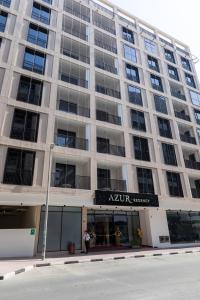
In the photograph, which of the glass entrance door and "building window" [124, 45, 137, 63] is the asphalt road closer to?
the glass entrance door

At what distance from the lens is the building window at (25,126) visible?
1883 cm

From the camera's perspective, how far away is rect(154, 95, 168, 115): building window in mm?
29422

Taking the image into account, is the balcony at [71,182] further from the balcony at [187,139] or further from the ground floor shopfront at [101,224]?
the balcony at [187,139]

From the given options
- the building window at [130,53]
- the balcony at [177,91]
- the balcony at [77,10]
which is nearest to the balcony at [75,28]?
the balcony at [77,10]

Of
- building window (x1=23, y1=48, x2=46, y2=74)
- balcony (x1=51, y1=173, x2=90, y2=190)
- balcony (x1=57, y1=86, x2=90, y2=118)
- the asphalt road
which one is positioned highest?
building window (x1=23, y1=48, x2=46, y2=74)

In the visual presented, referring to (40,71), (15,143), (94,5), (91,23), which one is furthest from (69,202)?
(94,5)

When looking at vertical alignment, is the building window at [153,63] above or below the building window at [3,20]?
above

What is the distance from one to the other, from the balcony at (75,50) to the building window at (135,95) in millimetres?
6064

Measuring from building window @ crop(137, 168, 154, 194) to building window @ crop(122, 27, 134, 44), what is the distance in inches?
780

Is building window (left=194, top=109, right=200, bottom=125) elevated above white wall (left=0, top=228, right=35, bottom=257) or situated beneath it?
elevated above

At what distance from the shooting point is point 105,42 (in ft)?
99.8

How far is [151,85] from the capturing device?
30.6 meters

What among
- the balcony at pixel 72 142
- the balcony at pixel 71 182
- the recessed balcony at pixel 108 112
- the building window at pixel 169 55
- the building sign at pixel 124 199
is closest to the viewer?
the building sign at pixel 124 199

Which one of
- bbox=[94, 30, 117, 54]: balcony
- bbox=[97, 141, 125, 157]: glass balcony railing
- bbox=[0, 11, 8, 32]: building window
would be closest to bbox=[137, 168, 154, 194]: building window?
bbox=[97, 141, 125, 157]: glass balcony railing
